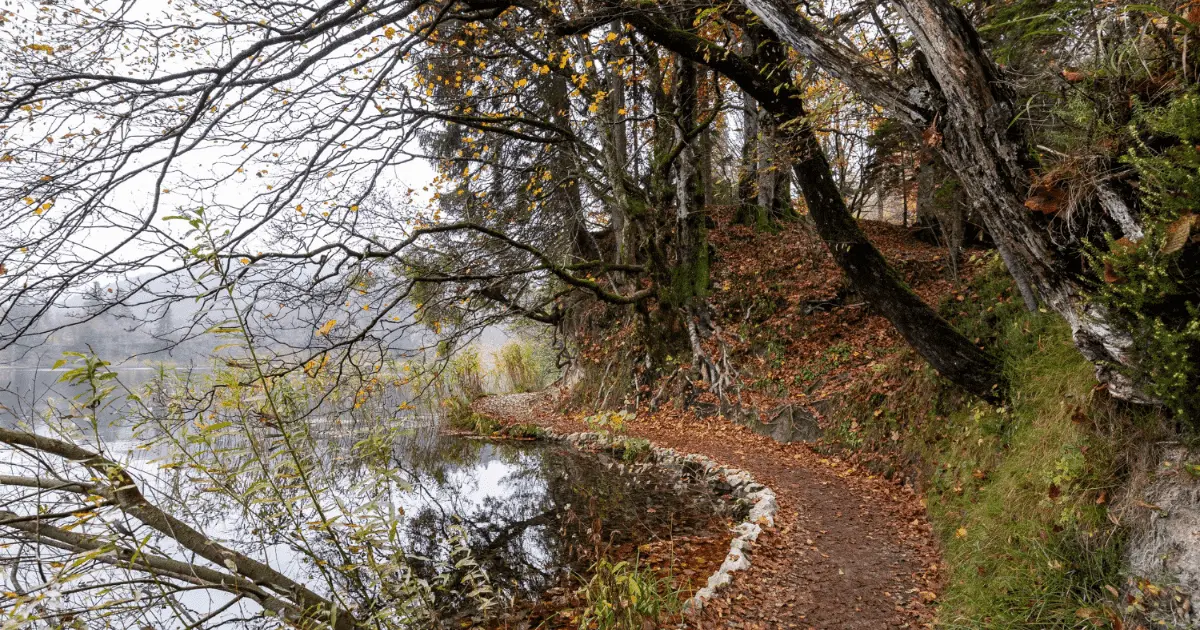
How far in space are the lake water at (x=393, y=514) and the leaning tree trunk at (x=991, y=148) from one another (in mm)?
2685

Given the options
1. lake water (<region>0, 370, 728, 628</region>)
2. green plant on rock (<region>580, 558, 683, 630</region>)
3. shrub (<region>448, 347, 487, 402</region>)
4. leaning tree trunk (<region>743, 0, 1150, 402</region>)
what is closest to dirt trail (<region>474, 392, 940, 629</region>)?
green plant on rock (<region>580, 558, 683, 630</region>)

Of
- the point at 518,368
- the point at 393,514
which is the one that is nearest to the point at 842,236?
the point at 393,514

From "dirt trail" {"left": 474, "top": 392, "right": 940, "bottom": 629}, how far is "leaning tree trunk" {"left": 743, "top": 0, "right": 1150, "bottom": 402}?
5.99ft

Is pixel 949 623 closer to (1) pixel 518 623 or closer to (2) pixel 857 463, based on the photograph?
(1) pixel 518 623

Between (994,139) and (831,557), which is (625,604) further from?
(994,139)

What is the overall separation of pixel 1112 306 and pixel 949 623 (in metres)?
1.87

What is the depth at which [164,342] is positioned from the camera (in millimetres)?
3402

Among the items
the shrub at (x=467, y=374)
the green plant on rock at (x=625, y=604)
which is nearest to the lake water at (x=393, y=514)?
the green plant on rock at (x=625, y=604)

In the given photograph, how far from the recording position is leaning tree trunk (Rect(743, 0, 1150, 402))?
2896 millimetres

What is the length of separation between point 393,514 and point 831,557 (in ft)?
10.6

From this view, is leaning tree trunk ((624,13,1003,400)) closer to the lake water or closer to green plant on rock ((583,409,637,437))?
the lake water

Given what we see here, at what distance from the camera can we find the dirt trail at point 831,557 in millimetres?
3441

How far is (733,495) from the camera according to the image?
6227mm

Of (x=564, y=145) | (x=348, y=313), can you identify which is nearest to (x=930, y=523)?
(x=348, y=313)
